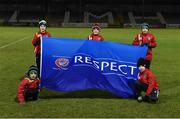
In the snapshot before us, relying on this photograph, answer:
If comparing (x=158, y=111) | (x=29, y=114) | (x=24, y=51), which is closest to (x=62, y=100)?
(x=29, y=114)

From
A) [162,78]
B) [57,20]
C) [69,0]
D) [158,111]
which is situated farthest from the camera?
[69,0]

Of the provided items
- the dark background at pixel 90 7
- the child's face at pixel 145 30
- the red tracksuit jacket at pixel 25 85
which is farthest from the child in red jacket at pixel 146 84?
the dark background at pixel 90 7

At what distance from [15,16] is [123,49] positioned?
58.7 metres

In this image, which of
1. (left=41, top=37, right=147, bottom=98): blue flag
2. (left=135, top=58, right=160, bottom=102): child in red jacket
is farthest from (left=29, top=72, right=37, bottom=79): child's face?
(left=135, top=58, right=160, bottom=102): child in red jacket

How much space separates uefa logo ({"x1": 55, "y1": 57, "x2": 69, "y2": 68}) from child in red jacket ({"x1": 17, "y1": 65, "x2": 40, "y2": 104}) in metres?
0.55

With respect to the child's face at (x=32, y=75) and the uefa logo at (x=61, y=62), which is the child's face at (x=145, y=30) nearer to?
the uefa logo at (x=61, y=62)

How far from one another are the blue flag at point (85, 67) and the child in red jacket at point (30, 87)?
0.26 metres

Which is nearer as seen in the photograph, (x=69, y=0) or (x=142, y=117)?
(x=142, y=117)

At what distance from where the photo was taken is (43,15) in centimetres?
6844

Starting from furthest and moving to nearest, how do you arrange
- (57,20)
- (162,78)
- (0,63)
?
1. (57,20)
2. (0,63)
3. (162,78)

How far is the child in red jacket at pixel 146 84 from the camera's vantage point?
32.3ft

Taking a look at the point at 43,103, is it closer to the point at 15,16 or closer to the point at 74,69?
the point at 74,69

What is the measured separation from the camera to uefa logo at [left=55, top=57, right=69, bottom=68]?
10.0m

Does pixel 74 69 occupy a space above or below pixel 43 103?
above
